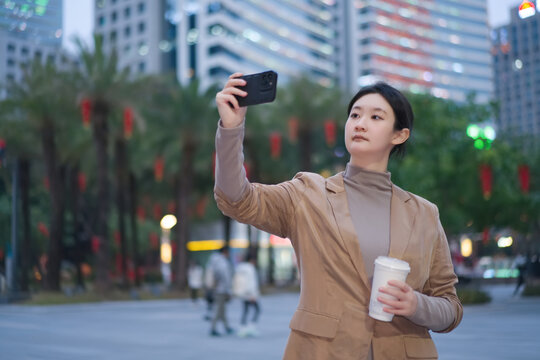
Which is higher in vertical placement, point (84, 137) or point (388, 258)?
point (84, 137)

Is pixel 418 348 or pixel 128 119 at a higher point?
pixel 128 119

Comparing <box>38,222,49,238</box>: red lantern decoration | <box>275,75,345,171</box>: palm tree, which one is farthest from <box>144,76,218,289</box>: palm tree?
<box>38,222,49,238</box>: red lantern decoration

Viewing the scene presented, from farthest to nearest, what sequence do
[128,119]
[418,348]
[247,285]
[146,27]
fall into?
[146,27] < [128,119] < [247,285] < [418,348]

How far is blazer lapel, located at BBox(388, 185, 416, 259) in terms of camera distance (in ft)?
7.70

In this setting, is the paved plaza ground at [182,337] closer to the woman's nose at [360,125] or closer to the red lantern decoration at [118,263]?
the woman's nose at [360,125]

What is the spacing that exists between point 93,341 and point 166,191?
27717 mm

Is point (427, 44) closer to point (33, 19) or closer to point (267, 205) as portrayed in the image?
point (33, 19)

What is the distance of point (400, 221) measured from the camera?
2428mm

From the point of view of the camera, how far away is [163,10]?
99.8 m

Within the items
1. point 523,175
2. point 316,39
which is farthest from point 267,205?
point 316,39

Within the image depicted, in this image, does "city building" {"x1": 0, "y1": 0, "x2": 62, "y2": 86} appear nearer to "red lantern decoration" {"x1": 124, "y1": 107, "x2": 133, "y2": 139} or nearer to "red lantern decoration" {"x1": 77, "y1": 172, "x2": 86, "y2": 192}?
"red lantern decoration" {"x1": 124, "y1": 107, "x2": 133, "y2": 139}

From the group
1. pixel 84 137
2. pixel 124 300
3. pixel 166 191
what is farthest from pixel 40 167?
pixel 166 191

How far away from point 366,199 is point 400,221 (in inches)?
5.9

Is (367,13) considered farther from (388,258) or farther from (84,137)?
(388,258)
